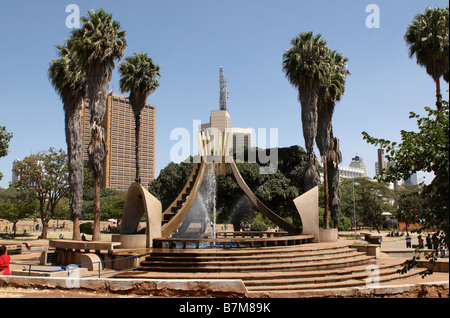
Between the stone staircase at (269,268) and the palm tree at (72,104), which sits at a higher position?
the palm tree at (72,104)

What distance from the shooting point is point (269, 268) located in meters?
13.0

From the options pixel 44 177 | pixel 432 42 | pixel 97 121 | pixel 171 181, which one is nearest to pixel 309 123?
pixel 432 42

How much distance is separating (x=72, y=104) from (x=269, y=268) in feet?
65.4

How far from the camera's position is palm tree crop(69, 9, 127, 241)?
22.9m

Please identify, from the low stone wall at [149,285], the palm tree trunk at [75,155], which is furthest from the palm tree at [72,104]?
the low stone wall at [149,285]

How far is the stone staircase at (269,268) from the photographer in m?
12.0

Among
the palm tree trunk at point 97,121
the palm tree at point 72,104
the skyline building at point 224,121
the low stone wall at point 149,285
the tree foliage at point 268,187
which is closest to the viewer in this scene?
the low stone wall at point 149,285

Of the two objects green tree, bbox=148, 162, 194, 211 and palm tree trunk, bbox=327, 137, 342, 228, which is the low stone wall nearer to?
palm tree trunk, bbox=327, 137, 342, 228

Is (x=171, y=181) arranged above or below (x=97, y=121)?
below

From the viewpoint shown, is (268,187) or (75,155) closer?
(75,155)

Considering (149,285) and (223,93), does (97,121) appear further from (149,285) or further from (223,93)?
(223,93)

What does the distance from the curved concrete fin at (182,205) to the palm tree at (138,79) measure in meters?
8.27

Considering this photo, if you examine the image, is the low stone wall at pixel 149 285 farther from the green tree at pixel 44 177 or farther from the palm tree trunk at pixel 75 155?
the green tree at pixel 44 177

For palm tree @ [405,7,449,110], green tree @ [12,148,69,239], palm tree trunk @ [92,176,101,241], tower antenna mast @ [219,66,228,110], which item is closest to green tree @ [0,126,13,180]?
green tree @ [12,148,69,239]
